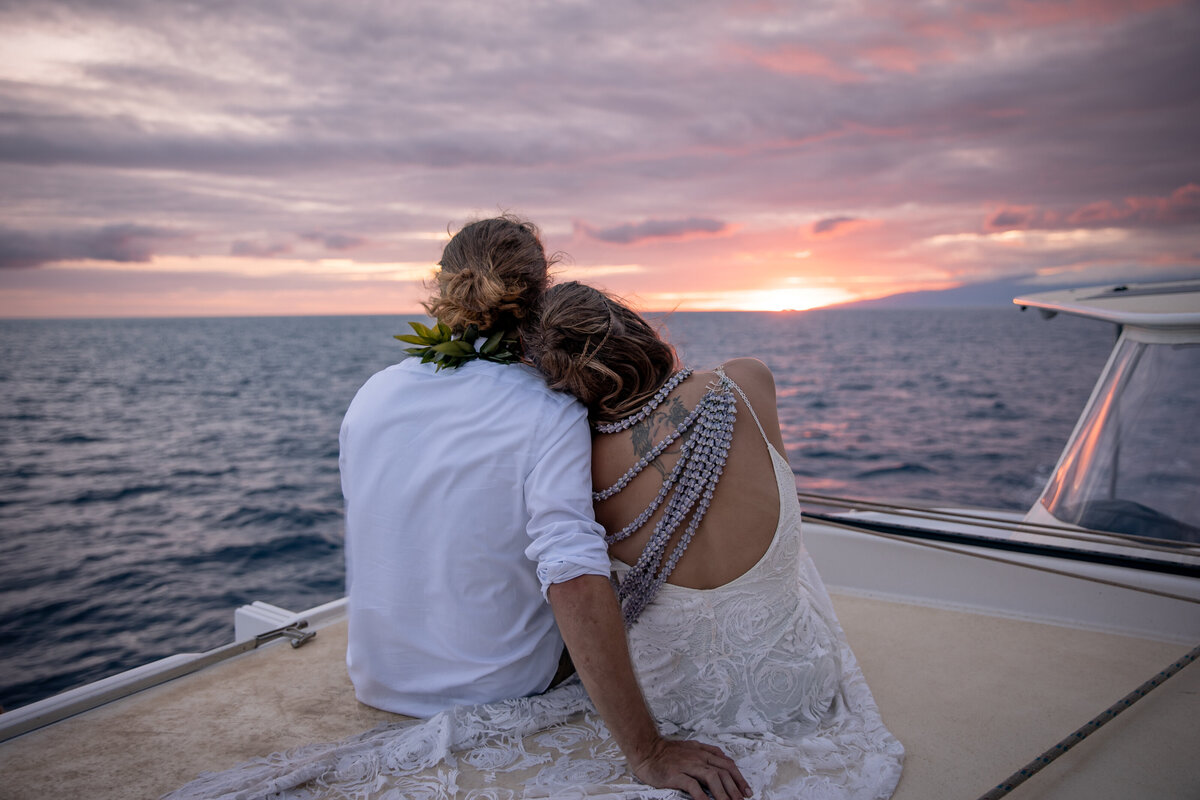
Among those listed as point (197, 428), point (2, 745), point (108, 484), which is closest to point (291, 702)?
point (2, 745)

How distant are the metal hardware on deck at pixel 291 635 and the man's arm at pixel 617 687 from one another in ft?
4.87

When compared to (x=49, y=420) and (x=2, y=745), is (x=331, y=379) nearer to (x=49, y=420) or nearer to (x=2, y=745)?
(x=49, y=420)

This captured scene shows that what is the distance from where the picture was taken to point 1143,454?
3055 millimetres

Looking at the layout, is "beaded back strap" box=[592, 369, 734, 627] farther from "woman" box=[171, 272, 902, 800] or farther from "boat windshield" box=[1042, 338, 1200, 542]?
"boat windshield" box=[1042, 338, 1200, 542]

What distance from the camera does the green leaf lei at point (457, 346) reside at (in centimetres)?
189

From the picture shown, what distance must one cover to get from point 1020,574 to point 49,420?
103 feet

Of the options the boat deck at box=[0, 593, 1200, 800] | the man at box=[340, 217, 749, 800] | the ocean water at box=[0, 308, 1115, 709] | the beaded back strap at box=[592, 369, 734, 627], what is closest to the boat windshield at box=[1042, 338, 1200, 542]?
the boat deck at box=[0, 593, 1200, 800]

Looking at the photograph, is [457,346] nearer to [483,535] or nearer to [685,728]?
Result: [483,535]

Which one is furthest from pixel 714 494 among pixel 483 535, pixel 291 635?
pixel 291 635

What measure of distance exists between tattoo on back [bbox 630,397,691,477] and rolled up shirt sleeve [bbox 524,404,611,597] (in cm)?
13

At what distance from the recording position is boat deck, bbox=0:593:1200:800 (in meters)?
1.76

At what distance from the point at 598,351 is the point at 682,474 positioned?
37 centimetres

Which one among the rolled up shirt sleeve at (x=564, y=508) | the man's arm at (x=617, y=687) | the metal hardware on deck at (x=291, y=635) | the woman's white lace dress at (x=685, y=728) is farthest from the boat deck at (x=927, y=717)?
the rolled up shirt sleeve at (x=564, y=508)

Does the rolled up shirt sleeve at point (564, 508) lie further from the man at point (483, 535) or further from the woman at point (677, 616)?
the woman at point (677, 616)
